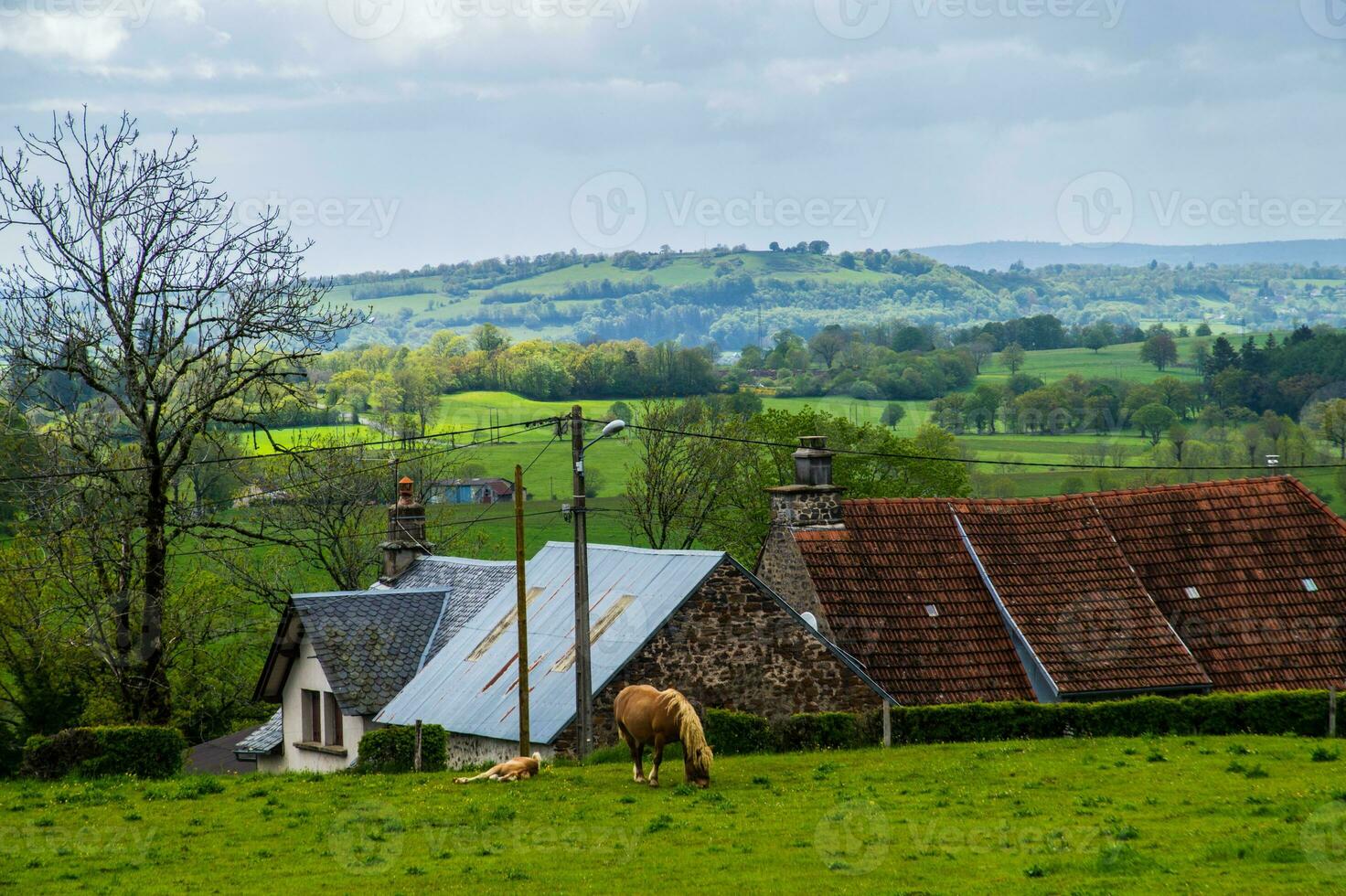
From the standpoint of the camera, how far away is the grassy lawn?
54.1ft

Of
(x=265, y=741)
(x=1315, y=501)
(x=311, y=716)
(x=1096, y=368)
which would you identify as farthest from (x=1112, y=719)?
(x=1096, y=368)

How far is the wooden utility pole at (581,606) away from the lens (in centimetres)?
2584

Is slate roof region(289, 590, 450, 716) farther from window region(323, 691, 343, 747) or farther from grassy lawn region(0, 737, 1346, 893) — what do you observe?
grassy lawn region(0, 737, 1346, 893)

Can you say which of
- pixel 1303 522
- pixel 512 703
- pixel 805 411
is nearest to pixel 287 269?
pixel 512 703

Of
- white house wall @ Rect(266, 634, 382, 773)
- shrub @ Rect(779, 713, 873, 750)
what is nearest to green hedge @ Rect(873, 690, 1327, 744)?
shrub @ Rect(779, 713, 873, 750)

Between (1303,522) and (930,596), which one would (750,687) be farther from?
(1303,522)

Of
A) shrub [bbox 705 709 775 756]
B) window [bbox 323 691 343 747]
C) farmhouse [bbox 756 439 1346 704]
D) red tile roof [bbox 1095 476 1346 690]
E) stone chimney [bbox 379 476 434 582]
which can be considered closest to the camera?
shrub [bbox 705 709 775 756]

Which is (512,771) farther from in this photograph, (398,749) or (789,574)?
(789,574)

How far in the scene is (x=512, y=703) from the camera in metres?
29.3

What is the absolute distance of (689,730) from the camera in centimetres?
2192

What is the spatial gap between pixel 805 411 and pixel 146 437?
178ft

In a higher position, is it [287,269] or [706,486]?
[287,269]

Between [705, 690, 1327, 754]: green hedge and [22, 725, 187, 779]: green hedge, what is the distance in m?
11.6

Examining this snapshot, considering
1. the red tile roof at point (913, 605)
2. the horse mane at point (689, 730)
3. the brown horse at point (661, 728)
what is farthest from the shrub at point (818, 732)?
the horse mane at point (689, 730)
